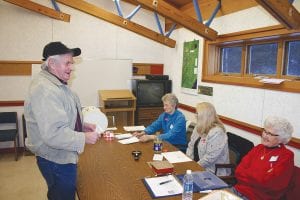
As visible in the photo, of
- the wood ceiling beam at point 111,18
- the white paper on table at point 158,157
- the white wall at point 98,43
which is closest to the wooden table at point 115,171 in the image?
the white paper on table at point 158,157

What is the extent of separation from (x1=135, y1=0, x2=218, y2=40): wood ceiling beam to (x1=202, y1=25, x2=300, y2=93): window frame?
21cm

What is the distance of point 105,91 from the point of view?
4871 millimetres

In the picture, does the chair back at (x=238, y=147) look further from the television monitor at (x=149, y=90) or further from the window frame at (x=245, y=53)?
the television monitor at (x=149, y=90)

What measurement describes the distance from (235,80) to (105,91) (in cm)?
246

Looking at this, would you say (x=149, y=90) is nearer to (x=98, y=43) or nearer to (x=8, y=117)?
(x=98, y=43)

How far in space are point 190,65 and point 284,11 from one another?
218 cm

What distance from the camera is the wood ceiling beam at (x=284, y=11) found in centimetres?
222

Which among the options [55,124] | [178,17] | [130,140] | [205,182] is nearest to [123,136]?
[130,140]

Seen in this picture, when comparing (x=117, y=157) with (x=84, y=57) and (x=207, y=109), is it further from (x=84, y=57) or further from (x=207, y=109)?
(x=84, y=57)

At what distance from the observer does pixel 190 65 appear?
14.3 feet

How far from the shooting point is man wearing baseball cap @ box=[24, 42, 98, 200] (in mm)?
1532

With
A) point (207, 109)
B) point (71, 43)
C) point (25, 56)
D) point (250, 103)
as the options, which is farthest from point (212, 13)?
point (25, 56)

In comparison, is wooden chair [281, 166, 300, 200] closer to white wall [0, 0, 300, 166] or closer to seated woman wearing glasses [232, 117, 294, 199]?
seated woman wearing glasses [232, 117, 294, 199]

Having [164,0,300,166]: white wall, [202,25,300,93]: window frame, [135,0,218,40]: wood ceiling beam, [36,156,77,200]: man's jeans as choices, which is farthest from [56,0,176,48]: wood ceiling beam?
A: [36,156,77,200]: man's jeans
